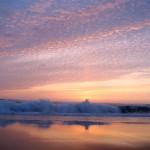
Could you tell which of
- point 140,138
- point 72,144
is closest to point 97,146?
point 72,144

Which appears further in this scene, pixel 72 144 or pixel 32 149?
pixel 72 144

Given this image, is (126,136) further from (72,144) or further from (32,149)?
(32,149)

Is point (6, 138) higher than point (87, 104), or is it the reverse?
point (87, 104)

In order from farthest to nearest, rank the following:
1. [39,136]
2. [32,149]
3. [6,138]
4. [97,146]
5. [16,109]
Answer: [16,109] → [39,136] → [6,138] → [97,146] → [32,149]

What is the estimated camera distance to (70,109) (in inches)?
1425

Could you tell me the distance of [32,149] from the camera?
9.17 meters

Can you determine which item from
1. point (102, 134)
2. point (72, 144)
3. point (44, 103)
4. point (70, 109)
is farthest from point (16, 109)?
point (72, 144)

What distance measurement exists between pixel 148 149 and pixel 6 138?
4.36 m

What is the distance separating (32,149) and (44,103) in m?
27.9

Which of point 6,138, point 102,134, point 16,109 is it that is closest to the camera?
point 6,138

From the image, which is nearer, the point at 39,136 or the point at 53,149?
the point at 53,149

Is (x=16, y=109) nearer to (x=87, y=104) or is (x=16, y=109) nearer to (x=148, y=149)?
(x=87, y=104)

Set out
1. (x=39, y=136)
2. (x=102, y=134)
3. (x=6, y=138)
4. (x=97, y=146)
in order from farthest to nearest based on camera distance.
A: (x=102, y=134) < (x=39, y=136) < (x=6, y=138) < (x=97, y=146)

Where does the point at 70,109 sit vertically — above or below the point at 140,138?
above
